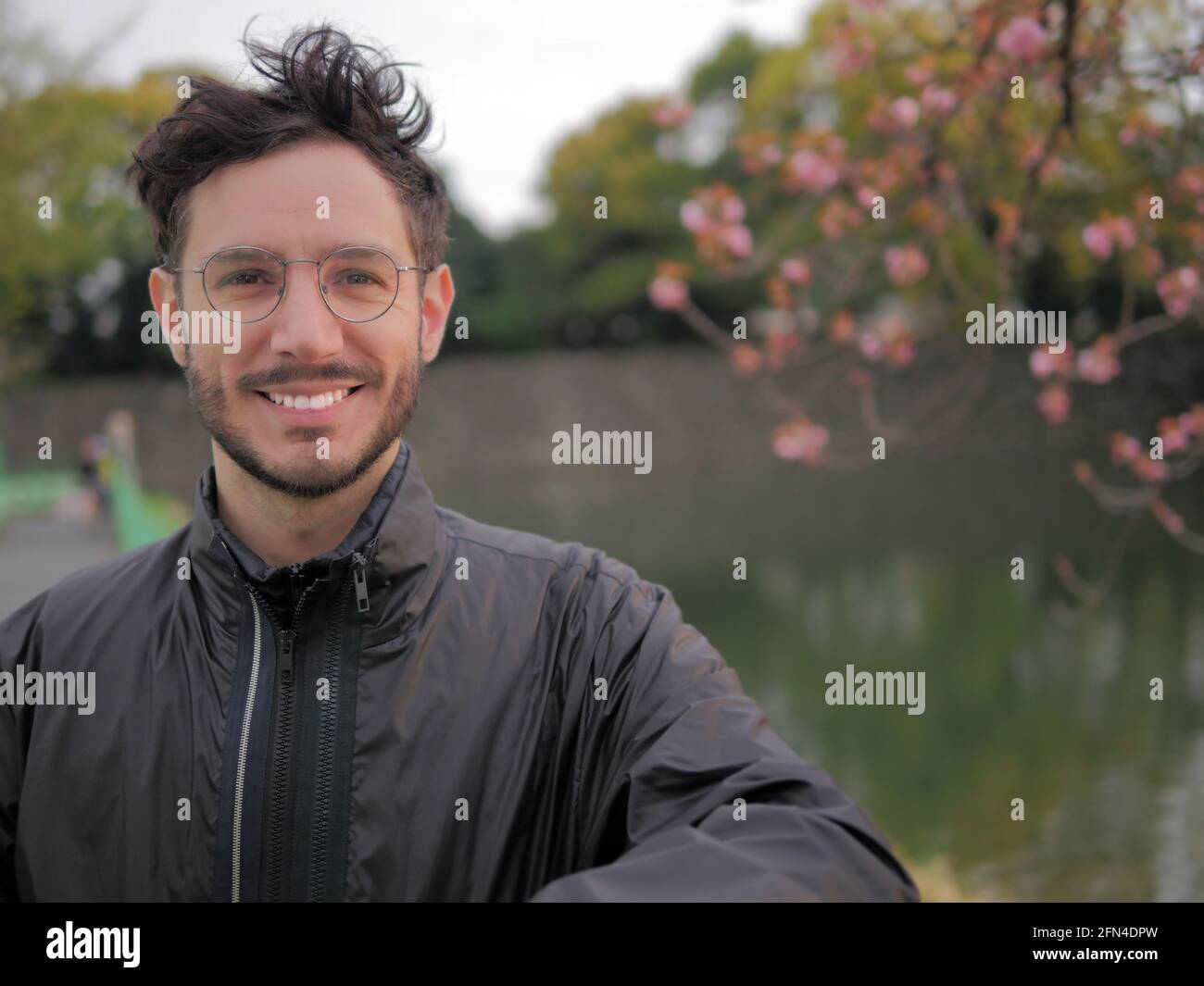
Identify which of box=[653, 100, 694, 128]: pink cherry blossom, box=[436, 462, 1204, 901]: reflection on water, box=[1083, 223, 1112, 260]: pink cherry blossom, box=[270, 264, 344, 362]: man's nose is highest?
box=[653, 100, 694, 128]: pink cherry blossom

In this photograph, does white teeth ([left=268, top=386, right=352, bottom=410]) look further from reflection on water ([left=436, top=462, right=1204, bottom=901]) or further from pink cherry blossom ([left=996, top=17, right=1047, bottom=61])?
reflection on water ([left=436, top=462, right=1204, bottom=901])

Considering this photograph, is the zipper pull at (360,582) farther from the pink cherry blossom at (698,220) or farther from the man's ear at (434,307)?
the pink cherry blossom at (698,220)

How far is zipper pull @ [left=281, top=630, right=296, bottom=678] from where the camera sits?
1.29 m

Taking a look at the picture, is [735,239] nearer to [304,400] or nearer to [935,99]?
[935,99]

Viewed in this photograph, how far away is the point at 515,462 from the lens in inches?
1028

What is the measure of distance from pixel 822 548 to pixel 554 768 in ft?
41.8

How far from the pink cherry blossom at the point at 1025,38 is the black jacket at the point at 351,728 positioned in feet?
7.28

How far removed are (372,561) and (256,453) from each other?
17 cm

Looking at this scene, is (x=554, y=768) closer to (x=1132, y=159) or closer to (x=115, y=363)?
(x=1132, y=159)

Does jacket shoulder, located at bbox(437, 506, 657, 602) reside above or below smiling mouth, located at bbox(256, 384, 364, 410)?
below

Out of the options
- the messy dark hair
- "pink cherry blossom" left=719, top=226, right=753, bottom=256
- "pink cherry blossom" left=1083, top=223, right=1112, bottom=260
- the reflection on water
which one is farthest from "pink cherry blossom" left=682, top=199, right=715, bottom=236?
the messy dark hair

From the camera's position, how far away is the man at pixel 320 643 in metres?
1.26

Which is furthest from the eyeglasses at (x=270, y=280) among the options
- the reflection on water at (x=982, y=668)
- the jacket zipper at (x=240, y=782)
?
the reflection on water at (x=982, y=668)

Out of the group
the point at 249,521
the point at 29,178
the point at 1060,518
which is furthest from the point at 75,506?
the point at 249,521
